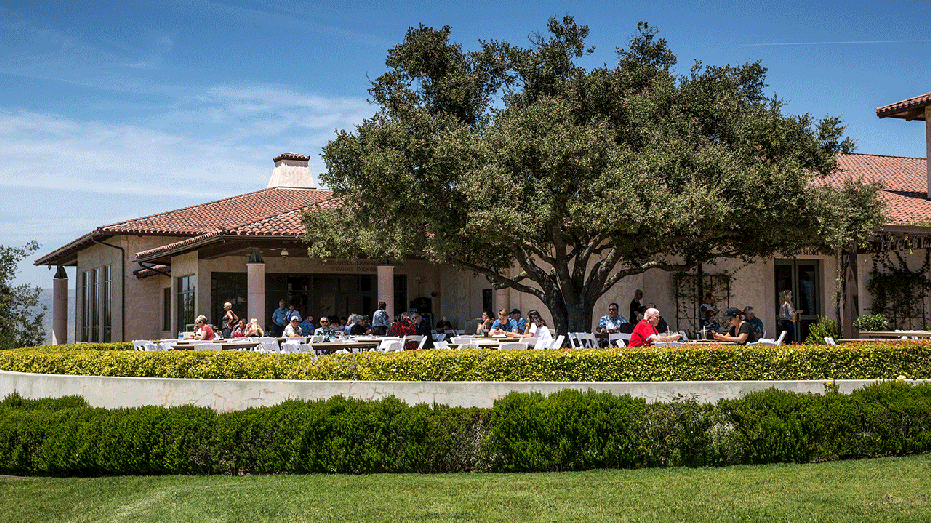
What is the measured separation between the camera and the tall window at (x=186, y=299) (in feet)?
78.8

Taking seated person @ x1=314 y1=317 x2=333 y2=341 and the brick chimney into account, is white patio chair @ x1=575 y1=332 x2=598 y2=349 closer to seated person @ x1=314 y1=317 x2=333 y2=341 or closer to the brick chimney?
seated person @ x1=314 y1=317 x2=333 y2=341

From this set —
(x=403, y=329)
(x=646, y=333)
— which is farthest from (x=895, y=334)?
(x=403, y=329)

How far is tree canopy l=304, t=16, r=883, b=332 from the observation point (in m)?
12.9

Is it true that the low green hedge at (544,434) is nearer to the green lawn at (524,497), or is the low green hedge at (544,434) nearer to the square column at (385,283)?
the green lawn at (524,497)

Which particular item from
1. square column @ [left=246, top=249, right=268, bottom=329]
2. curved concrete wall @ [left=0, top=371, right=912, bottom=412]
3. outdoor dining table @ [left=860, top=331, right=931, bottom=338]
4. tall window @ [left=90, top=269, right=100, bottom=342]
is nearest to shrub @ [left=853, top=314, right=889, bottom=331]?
outdoor dining table @ [left=860, top=331, right=931, bottom=338]

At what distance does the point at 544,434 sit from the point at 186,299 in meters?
18.7

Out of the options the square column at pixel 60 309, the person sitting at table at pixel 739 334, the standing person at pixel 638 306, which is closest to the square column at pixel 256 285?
the standing person at pixel 638 306

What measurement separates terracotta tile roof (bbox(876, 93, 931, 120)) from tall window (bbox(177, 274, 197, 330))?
769 inches

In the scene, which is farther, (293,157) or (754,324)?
(293,157)

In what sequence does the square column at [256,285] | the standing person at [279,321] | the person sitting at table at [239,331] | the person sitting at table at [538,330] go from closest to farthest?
the person sitting at table at [538,330]
the person sitting at table at [239,331]
the square column at [256,285]
the standing person at [279,321]

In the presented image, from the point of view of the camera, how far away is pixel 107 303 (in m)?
28.9

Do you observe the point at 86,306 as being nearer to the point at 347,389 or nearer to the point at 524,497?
the point at 347,389

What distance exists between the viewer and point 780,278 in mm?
21422

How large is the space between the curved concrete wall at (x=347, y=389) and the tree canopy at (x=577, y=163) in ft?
10.9
